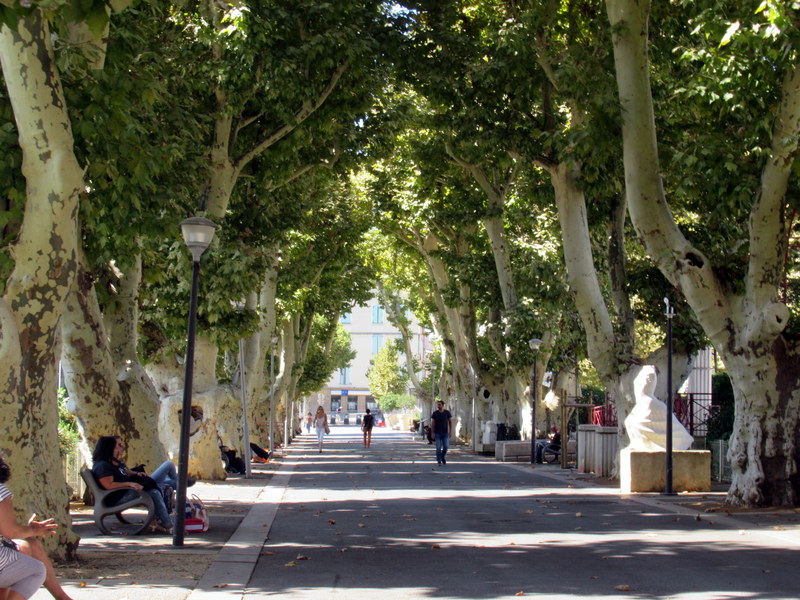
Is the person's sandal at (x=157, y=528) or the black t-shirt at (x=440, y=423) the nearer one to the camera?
the person's sandal at (x=157, y=528)

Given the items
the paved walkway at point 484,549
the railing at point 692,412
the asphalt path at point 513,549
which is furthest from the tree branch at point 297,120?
the railing at point 692,412

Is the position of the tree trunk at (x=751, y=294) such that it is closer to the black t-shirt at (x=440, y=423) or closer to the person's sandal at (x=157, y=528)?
the person's sandal at (x=157, y=528)

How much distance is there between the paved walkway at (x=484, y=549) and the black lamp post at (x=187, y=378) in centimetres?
41


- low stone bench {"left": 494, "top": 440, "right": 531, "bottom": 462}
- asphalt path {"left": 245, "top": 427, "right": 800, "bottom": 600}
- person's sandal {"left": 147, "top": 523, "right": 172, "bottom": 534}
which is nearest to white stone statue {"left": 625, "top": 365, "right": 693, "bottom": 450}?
asphalt path {"left": 245, "top": 427, "right": 800, "bottom": 600}

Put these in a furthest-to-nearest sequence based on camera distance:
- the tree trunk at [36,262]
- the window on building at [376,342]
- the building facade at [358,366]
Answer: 1. the window on building at [376,342]
2. the building facade at [358,366]
3. the tree trunk at [36,262]

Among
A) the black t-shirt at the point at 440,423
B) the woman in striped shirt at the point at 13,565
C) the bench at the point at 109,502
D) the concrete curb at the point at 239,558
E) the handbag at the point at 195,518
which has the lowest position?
the concrete curb at the point at 239,558

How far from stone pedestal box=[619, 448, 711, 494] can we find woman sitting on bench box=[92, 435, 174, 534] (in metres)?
9.72

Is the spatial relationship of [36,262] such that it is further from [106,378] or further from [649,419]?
[649,419]

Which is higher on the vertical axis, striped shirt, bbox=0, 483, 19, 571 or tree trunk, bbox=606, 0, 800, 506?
tree trunk, bbox=606, 0, 800, 506

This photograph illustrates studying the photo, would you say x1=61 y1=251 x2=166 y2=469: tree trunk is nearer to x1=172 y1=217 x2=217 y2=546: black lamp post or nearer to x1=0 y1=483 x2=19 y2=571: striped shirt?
x1=172 y1=217 x2=217 y2=546: black lamp post

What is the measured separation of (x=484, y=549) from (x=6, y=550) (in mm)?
6113

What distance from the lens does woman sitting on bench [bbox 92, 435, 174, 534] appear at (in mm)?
11398

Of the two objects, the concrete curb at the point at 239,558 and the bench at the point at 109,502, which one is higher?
the bench at the point at 109,502

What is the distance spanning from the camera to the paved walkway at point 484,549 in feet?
26.8
